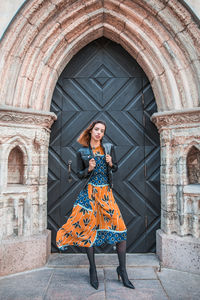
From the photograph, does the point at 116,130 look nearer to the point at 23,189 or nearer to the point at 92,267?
the point at 23,189

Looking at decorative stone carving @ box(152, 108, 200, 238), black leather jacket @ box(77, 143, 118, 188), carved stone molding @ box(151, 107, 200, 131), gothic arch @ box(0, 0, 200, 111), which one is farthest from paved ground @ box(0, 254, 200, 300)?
gothic arch @ box(0, 0, 200, 111)

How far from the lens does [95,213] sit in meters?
2.21

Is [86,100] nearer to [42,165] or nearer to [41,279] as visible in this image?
[42,165]

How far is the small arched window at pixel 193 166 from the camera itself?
9.23 feet

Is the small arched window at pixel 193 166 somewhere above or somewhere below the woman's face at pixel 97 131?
below

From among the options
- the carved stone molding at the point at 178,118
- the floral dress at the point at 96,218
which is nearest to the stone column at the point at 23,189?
the floral dress at the point at 96,218

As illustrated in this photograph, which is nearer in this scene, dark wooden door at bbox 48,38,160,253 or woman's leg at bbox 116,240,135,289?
woman's leg at bbox 116,240,135,289

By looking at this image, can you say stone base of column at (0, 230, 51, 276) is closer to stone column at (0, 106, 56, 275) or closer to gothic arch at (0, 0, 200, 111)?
stone column at (0, 106, 56, 275)

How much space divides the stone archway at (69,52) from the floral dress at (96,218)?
29.8 inches

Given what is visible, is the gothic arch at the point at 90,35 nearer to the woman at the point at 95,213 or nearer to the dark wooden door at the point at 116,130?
the dark wooden door at the point at 116,130

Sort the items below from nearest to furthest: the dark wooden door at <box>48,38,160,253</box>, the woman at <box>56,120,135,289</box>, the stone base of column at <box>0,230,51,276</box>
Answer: the woman at <box>56,120,135,289</box> < the stone base of column at <box>0,230,51,276</box> < the dark wooden door at <box>48,38,160,253</box>

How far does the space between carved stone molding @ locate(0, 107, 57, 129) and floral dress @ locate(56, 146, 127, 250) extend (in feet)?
2.95

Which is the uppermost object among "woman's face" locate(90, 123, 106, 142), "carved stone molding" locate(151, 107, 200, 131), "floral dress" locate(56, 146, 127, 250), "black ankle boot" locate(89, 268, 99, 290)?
"carved stone molding" locate(151, 107, 200, 131)

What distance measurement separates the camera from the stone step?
8.81 feet
